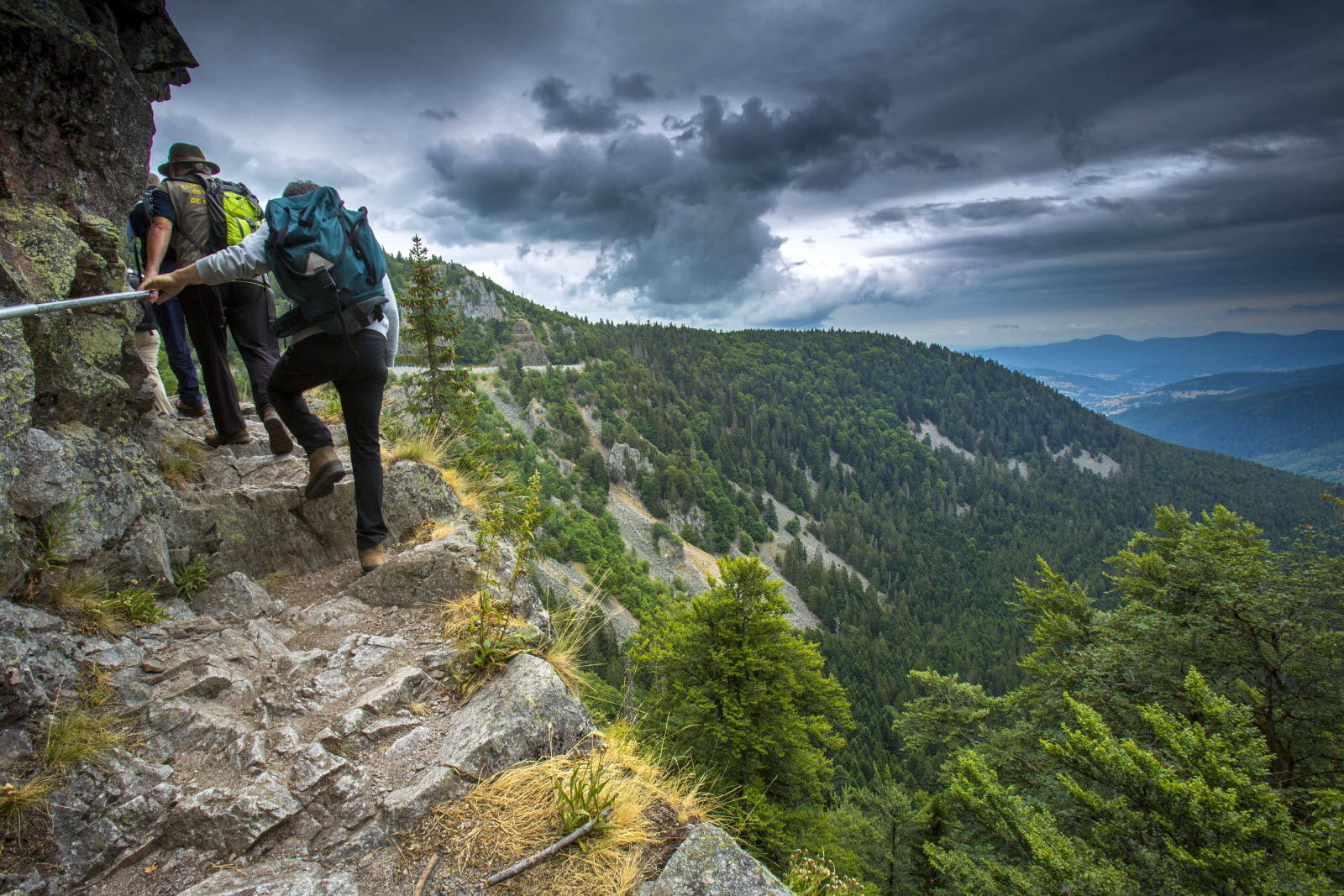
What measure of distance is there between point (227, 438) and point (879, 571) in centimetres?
14027

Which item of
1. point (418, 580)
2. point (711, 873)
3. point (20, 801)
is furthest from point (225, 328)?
point (711, 873)

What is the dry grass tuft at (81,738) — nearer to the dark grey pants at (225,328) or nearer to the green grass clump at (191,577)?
the green grass clump at (191,577)

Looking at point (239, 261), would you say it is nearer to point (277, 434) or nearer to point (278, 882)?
point (277, 434)

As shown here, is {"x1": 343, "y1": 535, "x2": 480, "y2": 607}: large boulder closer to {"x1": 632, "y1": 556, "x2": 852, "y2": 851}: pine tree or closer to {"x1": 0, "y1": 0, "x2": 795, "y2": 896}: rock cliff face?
{"x1": 0, "y1": 0, "x2": 795, "y2": 896}: rock cliff face

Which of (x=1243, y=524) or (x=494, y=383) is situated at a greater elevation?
(x=494, y=383)

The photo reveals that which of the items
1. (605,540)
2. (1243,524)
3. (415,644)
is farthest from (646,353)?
(415,644)

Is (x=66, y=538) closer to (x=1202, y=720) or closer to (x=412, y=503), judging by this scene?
(x=412, y=503)

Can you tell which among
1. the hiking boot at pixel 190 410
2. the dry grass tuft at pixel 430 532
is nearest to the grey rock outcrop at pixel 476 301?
the hiking boot at pixel 190 410

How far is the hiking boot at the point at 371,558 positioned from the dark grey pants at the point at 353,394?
0.18ft

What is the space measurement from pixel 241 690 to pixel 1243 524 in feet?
87.9

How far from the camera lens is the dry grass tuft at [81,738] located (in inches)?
101

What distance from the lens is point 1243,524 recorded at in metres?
19.4

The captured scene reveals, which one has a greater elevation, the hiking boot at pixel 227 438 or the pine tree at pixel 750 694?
the hiking boot at pixel 227 438

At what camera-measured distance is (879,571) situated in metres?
133
